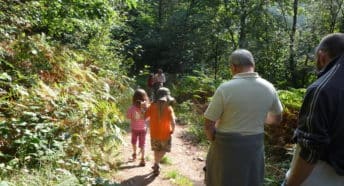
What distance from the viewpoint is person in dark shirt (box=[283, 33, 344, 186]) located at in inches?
90.7

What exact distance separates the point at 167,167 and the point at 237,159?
382 cm

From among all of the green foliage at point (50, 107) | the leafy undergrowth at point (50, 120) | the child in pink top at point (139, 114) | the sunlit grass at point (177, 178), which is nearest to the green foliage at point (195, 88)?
the green foliage at point (50, 107)

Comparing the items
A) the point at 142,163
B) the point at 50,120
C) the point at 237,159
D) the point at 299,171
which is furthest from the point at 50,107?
the point at 299,171

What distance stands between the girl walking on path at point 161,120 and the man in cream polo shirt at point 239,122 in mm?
2552

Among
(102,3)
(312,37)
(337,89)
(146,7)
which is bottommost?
(337,89)

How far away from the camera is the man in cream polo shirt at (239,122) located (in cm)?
394

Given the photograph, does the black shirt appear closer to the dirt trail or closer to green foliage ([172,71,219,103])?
the dirt trail

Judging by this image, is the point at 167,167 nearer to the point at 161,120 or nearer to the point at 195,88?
the point at 161,120

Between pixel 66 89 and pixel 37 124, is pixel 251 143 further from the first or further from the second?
pixel 66 89

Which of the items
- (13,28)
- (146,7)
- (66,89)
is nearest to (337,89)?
(66,89)

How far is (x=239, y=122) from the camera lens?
396 centimetres

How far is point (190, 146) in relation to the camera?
9.99 metres

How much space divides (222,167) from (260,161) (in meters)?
0.42

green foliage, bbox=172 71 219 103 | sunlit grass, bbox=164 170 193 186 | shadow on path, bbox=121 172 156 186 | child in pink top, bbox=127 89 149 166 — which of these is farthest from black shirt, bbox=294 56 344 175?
green foliage, bbox=172 71 219 103
